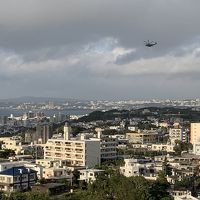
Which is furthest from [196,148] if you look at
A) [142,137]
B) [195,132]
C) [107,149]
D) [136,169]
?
[136,169]

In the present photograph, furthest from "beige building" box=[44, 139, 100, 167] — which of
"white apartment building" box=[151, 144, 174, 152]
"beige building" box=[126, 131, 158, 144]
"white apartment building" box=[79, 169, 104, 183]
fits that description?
"beige building" box=[126, 131, 158, 144]

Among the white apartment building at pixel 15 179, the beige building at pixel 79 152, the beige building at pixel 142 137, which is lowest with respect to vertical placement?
the white apartment building at pixel 15 179

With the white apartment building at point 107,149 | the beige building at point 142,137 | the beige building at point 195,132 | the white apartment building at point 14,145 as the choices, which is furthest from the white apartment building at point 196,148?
the white apartment building at point 14,145

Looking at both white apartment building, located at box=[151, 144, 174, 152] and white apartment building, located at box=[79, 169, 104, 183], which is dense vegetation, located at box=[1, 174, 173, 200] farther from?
white apartment building, located at box=[151, 144, 174, 152]

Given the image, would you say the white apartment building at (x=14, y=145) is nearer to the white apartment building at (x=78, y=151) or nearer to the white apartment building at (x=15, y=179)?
the white apartment building at (x=78, y=151)

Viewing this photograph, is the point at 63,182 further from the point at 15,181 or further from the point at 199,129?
the point at 199,129

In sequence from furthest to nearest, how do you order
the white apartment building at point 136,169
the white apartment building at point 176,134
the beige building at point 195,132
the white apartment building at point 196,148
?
the white apartment building at point 176,134, the beige building at point 195,132, the white apartment building at point 196,148, the white apartment building at point 136,169

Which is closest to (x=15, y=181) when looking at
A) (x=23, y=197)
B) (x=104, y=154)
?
(x=23, y=197)
